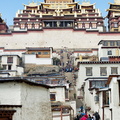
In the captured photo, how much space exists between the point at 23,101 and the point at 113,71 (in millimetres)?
26259

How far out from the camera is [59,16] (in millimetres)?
66625

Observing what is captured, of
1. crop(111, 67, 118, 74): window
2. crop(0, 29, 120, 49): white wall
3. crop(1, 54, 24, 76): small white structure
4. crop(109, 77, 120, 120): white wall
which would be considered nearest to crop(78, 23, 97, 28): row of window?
crop(0, 29, 120, 49): white wall

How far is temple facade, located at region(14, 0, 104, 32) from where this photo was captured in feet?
218

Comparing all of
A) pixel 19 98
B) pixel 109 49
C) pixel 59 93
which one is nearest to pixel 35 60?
pixel 109 49

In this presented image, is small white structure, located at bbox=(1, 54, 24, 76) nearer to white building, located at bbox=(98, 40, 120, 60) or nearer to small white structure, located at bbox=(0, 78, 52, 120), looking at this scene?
white building, located at bbox=(98, 40, 120, 60)

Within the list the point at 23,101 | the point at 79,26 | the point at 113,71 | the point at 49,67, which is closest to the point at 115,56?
the point at 113,71

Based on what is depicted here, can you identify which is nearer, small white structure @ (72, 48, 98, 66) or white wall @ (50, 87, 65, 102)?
white wall @ (50, 87, 65, 102)

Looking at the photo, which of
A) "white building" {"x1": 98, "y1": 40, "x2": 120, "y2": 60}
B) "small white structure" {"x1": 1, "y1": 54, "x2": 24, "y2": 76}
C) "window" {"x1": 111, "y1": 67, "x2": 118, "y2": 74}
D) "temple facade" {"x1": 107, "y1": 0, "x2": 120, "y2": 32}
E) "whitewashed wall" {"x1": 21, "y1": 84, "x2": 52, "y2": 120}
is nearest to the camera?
"whitewashed wall" {"x1": 21, "y1": 84, "x2": 52, "y2": 120}

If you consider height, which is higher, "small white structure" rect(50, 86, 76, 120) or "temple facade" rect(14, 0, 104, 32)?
"temple facade" rect(14, 0, 104, 32)

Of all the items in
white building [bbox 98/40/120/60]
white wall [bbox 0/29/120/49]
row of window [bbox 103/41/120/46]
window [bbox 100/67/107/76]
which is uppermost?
white wall [bbox 0/29/120/49]

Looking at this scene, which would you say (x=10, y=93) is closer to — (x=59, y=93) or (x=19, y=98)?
(x=19, y=98)

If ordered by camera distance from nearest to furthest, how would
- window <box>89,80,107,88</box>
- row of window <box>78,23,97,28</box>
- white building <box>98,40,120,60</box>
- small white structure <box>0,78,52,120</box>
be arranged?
1. small white structure <box>0,78,52,120</box>
2. window <box>89,80,107,88</box>
3. white building <box>98,40,120,60</box>
4. row of window <box>78,23,97,28</box>

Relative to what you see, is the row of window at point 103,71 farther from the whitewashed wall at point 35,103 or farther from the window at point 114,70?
the whitewashed wall at point 35,103

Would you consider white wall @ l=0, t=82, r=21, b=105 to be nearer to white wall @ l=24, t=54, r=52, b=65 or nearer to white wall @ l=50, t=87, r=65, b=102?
white wall @ l=50, t=87, r=65, b=102
